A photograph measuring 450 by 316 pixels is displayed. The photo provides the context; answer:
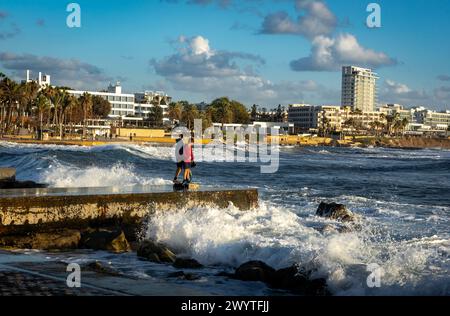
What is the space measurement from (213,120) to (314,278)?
166076mm

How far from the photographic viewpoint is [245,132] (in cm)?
16688

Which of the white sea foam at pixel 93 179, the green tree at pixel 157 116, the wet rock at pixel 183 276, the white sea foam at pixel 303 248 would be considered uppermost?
the green tree at pixel 157 116

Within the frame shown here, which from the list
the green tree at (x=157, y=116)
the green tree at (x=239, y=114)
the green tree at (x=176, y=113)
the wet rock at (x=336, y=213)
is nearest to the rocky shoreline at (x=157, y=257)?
the wet rock at (x=336, y=213)

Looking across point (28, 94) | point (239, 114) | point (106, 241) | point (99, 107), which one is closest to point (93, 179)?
point (106, 241)

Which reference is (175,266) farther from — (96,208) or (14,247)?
(96,208)

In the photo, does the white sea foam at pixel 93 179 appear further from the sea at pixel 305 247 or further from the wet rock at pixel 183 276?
the wet rock at pixel 183 276

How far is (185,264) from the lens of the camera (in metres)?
10.4

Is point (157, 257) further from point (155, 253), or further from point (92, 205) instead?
point (92, 205)

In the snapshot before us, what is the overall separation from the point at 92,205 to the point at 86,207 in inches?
6.7

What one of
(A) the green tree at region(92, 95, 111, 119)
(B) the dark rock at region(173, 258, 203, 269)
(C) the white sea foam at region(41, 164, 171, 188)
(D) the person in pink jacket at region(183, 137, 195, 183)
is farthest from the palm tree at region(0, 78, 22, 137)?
(B) the dark rock at region(173, 258, 203, 269)

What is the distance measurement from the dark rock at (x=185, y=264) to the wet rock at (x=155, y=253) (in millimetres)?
260

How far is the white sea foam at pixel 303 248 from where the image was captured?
8648mm

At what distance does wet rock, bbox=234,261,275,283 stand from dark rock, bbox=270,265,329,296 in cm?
14
